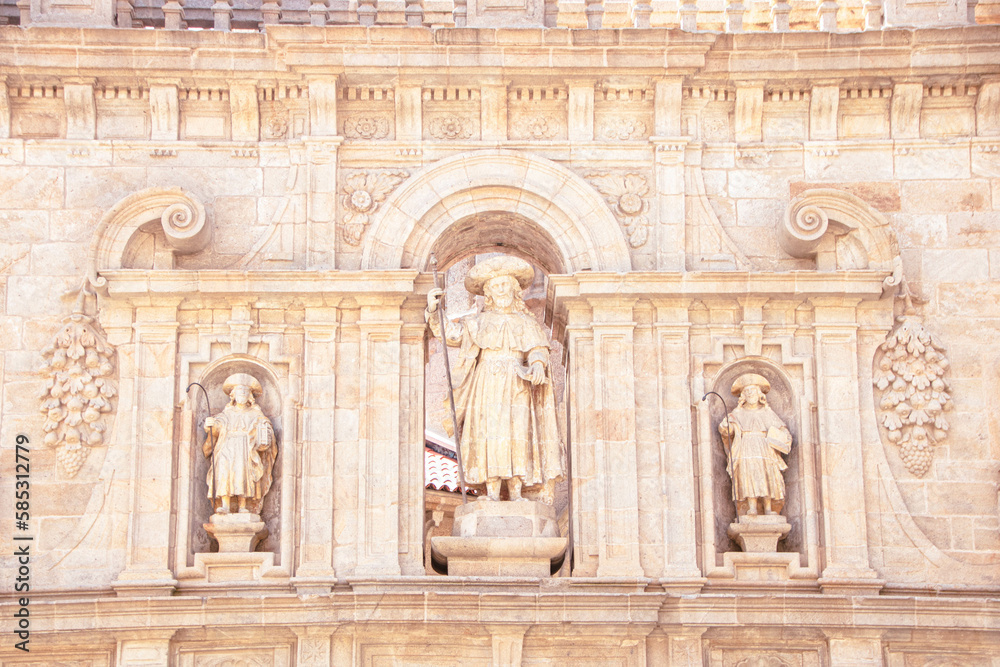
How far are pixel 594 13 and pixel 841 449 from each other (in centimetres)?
461

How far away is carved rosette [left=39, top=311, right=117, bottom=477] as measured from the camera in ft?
48.7

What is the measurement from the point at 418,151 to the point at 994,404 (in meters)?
5.50

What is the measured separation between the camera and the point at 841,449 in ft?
48.9

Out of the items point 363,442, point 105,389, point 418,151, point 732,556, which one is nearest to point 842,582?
point 732,556

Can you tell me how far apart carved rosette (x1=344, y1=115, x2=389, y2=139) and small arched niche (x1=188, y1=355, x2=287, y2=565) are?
2.26 m

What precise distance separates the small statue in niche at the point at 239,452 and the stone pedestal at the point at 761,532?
4.03 m

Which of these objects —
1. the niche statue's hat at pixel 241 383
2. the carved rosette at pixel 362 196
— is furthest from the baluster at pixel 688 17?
the niche statue's hat at pixel 241 383

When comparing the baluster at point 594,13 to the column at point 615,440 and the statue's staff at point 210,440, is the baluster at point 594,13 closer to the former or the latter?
the column at point 615,440

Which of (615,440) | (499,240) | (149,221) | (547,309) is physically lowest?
(615,440)

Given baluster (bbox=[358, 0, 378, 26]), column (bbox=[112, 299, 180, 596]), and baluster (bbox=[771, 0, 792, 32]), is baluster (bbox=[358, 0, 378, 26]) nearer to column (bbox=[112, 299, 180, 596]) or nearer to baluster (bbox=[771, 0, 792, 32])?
column (bbox=[112, 299, 180, 596])

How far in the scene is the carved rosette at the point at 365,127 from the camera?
15734mm

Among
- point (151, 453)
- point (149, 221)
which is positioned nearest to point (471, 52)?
point (149, 221)

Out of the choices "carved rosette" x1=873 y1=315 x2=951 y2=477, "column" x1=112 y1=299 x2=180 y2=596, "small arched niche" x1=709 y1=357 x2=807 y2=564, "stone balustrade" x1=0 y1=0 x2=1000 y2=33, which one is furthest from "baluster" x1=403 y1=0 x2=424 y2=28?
"carved rosette" x1=873 y1=315 x2=951 y2=477

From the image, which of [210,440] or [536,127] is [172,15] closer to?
[536,127]
